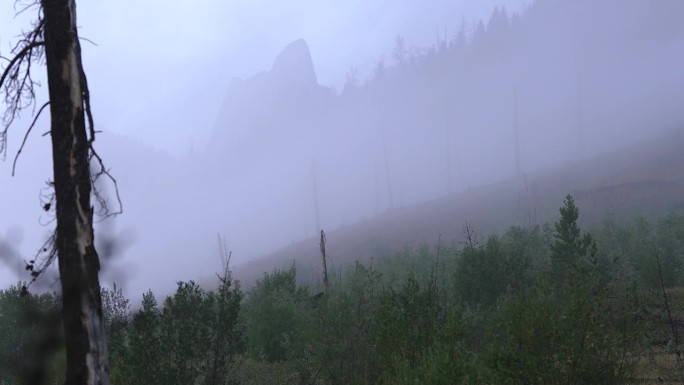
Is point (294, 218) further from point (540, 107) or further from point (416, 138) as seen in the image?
point (540, 107)

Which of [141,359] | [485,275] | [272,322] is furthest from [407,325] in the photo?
[485,275]

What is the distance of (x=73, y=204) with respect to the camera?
4.12 metres

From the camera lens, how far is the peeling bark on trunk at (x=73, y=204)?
156 inches

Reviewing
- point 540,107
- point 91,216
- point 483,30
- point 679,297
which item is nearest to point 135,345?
point 91,216

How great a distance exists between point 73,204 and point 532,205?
165 ft

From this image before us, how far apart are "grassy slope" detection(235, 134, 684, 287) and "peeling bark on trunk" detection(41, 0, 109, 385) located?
35406 millimetres

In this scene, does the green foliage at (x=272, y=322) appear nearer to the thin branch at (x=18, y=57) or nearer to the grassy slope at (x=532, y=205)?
the thin branch at (x=18, y=57)

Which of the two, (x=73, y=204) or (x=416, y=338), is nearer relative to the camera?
(x=73, y=204)

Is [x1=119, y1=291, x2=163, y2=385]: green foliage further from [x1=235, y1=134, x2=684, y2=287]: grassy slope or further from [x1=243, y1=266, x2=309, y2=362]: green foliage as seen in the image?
[x1=235, y1=134, x2=684, y2=287]: grassy slope

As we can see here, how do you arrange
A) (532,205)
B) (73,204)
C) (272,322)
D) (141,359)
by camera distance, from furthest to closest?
(532,205), (272,322), (141,359), (73,204)

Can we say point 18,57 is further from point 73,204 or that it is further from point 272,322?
point 272,322

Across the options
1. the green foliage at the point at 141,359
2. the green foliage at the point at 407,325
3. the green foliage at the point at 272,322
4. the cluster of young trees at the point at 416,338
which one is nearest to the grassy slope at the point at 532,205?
the green foliage at the point at 272,322

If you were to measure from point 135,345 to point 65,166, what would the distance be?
4.71 m

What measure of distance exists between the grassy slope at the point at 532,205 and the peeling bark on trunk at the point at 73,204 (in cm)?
3541
